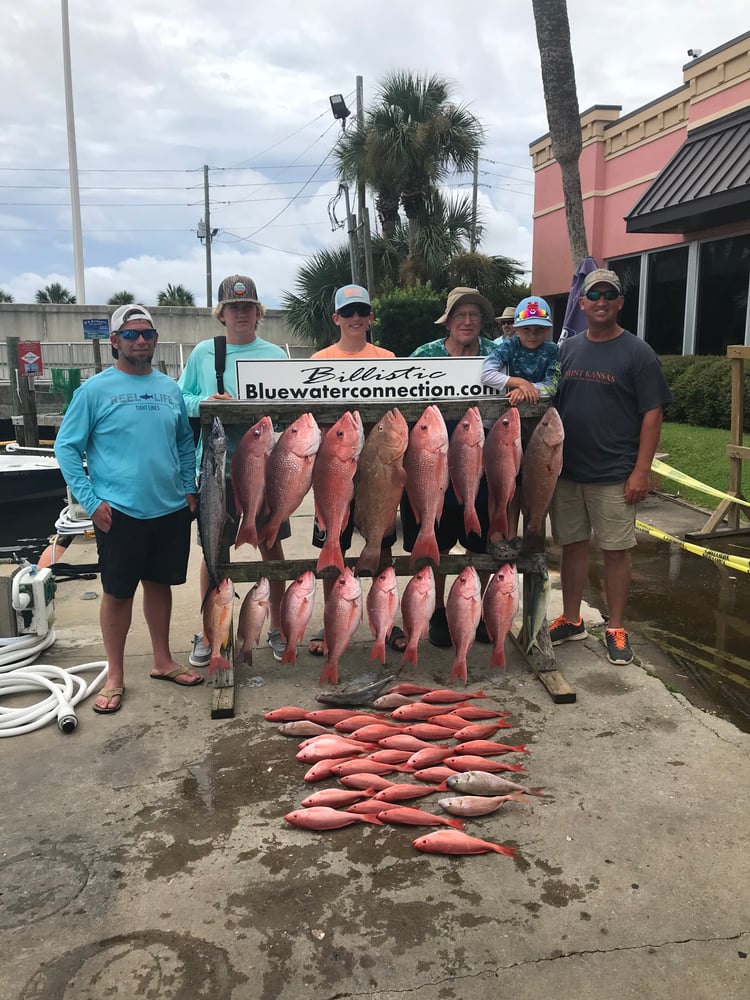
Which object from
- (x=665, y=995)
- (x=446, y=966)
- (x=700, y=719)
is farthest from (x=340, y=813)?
(x=700, y=719)

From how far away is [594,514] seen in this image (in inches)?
173

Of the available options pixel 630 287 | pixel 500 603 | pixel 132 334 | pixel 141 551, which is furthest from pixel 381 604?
pixel 630 287

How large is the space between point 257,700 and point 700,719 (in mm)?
2263

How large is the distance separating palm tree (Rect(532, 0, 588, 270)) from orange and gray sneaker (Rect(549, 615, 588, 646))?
23.1 ft

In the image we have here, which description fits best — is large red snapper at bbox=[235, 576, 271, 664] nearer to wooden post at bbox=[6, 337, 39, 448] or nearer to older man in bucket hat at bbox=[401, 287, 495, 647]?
older man in bucket hat at bbox=[401, 287, 495, 647]

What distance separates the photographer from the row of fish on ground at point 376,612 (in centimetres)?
375

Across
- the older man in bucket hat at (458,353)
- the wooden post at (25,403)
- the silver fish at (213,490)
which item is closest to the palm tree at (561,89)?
the older man in bucket hat at (458,353)

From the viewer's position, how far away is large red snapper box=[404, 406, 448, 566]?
3.67m

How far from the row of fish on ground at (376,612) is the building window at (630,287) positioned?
13.4 meters

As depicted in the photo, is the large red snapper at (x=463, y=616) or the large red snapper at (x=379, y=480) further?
the large red snapper at (x=463, y=616)

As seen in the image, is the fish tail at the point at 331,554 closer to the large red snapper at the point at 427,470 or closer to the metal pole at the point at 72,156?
the large red snapper at the point at 427,470

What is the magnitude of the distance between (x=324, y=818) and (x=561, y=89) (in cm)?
956

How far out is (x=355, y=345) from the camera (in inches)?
175

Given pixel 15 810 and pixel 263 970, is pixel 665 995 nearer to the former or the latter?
pixel 263 970
